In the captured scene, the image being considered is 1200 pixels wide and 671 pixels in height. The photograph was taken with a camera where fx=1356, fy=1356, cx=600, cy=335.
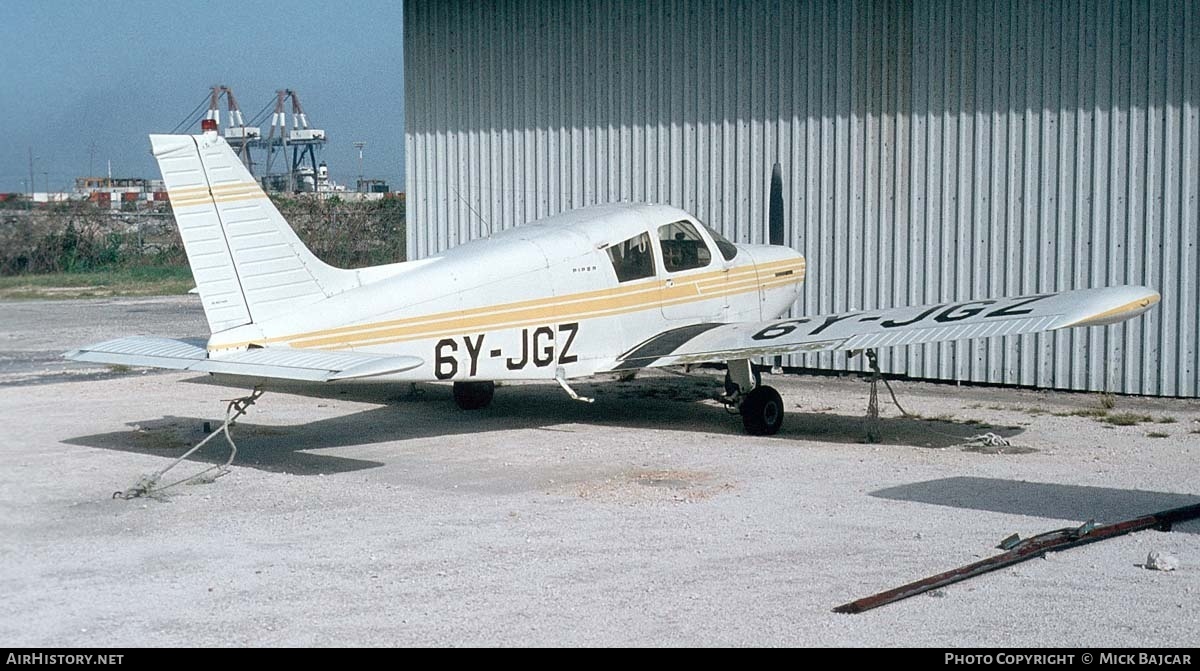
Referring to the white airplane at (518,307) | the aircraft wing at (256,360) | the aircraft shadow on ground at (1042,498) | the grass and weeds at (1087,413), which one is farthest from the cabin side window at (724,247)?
the aircraft wing at (256,360)

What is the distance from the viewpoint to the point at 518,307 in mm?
12328

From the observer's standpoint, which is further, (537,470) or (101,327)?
(101,327)

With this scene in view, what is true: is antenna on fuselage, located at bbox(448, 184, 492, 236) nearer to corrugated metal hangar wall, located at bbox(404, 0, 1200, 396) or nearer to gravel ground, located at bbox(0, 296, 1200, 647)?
corrugated metal hangar wall, located at bbox(404, 0, 1200, 396)

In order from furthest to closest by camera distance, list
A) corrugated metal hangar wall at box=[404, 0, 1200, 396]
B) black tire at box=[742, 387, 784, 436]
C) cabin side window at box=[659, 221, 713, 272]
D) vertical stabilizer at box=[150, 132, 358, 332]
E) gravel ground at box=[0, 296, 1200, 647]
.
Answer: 1. corrugated metal hangar wall at box=[404, 0, 1200, 396]
2. cabin side window at box=[659, 221, 713, 272]
3. black tire at box=[742, 387, 784, 436]
4. vertical stabilizer at box=[150, 132, 358, 332]
5. gravel ground at box=[0, 296, 1200, 647]

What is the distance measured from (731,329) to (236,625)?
7570 mm

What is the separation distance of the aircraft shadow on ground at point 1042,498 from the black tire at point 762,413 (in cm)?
272

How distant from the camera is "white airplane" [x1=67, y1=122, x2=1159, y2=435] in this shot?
10.6m

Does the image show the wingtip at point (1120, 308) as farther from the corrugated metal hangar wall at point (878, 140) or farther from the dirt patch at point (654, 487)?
the corrugated metal hangar wall at point (878, 140)

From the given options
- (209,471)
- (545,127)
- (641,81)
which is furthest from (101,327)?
(209,471)

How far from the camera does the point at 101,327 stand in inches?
910

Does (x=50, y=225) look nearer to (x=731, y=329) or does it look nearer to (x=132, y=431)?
(x=132, y=431)

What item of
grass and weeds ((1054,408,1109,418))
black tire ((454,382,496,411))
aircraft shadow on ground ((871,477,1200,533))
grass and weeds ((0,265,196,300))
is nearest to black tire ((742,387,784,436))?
aircraft shadow on ground ((871,477,1200,533))

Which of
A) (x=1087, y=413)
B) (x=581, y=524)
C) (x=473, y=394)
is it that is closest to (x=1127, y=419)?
(x=1087, y=413)

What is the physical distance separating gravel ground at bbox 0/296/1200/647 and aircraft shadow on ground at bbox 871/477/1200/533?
39 millimetres
